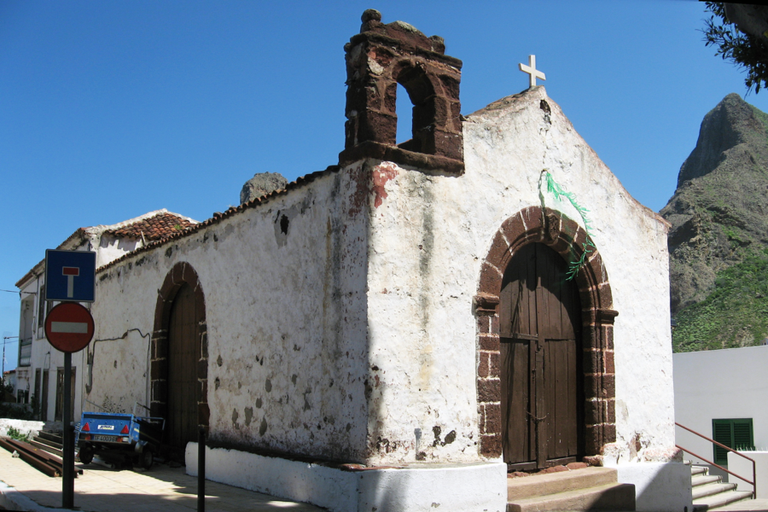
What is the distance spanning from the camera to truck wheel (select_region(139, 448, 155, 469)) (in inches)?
352

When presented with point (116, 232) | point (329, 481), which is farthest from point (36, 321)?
point (329, 481)

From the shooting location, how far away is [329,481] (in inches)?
235

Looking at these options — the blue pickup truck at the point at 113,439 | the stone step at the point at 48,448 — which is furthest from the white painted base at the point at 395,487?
the stone step at the point at 48,448

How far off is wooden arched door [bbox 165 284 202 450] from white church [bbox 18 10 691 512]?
7cm

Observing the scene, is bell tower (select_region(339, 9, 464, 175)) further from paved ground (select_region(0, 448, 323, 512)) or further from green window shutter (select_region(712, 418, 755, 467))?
green window shutter (select_region(712, 418, 755, 467))

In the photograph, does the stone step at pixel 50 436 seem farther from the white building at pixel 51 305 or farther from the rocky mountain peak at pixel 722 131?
the rocky mountain peak at pixel 722 131

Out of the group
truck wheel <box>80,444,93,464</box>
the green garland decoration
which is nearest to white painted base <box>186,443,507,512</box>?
the green garland decoration

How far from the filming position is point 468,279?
21.8ft

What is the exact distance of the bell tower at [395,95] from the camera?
6.26 m

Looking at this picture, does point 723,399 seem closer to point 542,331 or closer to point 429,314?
point 542,331

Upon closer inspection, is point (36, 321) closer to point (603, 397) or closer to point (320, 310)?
point (320, 310)

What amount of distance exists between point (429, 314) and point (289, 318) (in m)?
1.69

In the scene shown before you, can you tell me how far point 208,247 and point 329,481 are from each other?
163 inches

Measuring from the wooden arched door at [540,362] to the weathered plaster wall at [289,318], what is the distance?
1.95 m
